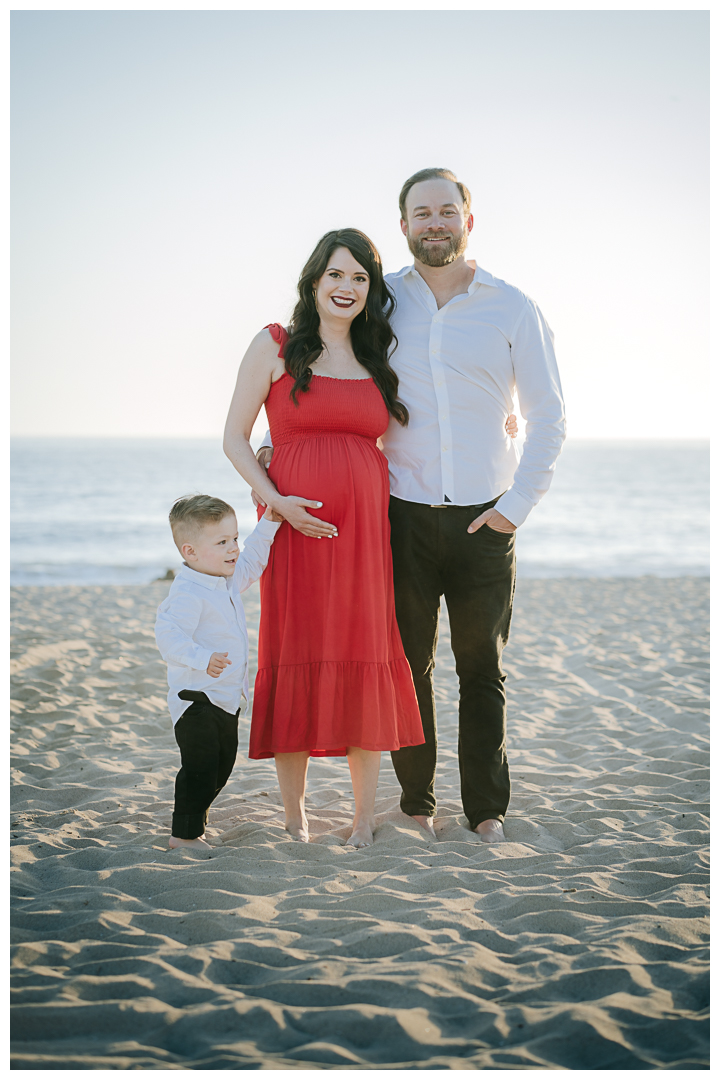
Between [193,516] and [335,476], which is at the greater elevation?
[335,476]

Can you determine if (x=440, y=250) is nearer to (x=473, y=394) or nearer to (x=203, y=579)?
(x=473, y=394)

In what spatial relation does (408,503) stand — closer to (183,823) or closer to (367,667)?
(367,667)

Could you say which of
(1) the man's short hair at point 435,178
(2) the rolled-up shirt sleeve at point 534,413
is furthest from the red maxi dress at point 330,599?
(1) the man's short hair at point 435,178

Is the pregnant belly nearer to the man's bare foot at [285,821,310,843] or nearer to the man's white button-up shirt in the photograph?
the man's white button-up shirt

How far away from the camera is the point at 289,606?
2893 millimetres

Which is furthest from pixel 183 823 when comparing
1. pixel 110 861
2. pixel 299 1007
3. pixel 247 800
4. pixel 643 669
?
pixel 643 669

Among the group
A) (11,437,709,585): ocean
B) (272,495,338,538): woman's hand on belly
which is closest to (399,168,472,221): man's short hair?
(272,495,338,538): woman's hand on belly

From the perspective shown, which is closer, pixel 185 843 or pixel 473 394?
pixel 185 843

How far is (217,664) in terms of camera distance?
2723 mm

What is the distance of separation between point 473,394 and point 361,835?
169 centimetres

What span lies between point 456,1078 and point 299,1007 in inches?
16.0

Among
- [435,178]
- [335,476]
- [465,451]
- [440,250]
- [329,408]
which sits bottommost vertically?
[335,476]

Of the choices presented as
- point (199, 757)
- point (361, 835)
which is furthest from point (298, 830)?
point (199, 757)

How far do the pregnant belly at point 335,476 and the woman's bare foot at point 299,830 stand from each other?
1.14 m
